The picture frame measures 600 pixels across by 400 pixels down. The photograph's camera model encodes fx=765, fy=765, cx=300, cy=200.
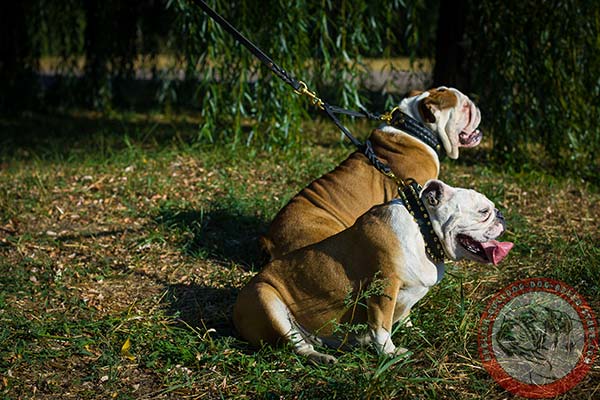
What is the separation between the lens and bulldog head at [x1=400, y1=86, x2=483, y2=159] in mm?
4488

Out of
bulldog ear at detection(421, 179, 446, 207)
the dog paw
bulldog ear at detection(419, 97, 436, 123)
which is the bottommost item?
the dog paw

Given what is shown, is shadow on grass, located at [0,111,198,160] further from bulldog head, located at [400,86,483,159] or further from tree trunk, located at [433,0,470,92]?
bulldog head, located at [400,86,483,159]

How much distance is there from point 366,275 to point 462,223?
446 millimetres

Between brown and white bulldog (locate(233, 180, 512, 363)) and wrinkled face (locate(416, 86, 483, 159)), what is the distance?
1.44 m

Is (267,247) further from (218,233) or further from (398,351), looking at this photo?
(398,351)

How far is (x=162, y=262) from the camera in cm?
453

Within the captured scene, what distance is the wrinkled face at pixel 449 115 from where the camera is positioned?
4.48m

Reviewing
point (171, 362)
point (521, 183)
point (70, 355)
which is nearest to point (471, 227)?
point (171, 362)

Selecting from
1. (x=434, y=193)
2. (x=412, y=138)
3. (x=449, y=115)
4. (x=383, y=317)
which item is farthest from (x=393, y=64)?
(x=383, y=317)

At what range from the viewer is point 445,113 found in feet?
14.9

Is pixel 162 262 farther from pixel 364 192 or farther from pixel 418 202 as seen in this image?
pixel 418 202

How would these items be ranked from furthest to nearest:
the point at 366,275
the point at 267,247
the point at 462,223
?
the point at 267,247
the point at 366,275
the point at 462,223

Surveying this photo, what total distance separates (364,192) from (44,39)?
22.1 feet

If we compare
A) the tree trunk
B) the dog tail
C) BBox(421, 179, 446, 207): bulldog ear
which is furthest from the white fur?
the tree trunk
